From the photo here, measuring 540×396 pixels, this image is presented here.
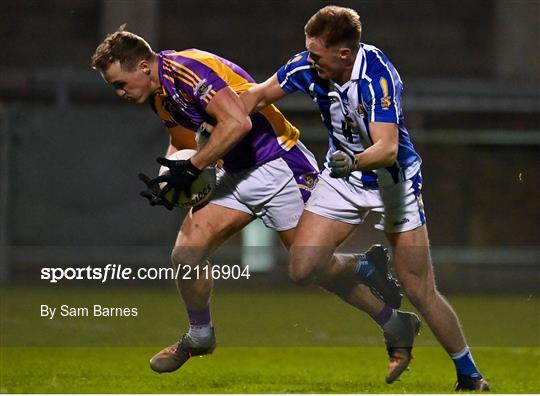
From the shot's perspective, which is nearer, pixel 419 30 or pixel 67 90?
pixel 67 90

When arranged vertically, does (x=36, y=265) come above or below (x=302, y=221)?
below

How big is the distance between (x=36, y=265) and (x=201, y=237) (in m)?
5.85

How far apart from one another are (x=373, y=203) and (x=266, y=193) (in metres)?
0.57

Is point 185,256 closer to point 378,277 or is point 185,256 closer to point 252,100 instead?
point 252,100

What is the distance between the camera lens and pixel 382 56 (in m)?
5.73

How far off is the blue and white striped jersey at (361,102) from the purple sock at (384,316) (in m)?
0.79

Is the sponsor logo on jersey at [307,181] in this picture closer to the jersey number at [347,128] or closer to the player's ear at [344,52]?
the jersey number at [347,128]

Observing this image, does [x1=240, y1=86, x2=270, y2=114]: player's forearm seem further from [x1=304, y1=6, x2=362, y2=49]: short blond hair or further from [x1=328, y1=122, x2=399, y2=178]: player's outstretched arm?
[x1=328, y1=122, x2=399, y2=178]: player's outstretched arm

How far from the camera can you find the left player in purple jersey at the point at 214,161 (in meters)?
5.87

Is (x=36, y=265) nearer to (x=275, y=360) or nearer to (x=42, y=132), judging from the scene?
(x=42, y=132)

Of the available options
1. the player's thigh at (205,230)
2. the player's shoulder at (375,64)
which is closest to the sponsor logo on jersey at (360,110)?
the player's shoulder at (375,64)

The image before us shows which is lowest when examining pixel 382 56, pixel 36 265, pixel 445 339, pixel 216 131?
pixel 36 265

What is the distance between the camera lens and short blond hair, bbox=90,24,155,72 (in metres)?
5.85

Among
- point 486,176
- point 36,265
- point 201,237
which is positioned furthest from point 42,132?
point 201,237
